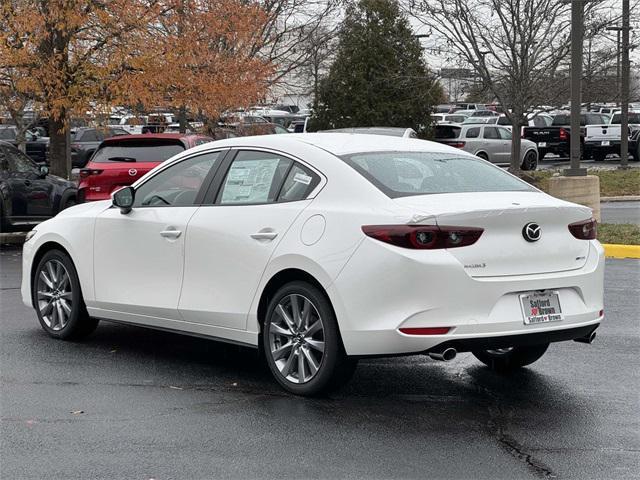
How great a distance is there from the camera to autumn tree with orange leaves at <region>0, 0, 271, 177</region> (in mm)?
19438

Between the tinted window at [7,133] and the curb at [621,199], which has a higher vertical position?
the tinted window at [7,133]

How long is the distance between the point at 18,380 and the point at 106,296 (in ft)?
3.59

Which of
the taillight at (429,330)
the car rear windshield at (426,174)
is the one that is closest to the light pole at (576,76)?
the car rear windshield at (426,174)

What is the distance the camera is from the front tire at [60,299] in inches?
339

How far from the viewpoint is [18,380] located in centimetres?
739

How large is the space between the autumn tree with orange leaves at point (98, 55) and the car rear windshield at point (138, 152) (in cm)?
301

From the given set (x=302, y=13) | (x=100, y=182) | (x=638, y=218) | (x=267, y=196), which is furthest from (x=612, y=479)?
(x=302, y=13)

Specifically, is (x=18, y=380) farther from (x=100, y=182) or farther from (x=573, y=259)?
(x=100, y=182)

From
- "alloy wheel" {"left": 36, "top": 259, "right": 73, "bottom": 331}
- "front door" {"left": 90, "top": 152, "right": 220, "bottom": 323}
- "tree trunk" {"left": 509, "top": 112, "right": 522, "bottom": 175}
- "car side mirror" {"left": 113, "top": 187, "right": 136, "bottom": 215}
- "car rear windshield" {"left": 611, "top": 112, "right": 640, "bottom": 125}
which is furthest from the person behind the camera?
"car rear windshield" {"left": 611, "top": 112, "right": 640, "bottom": 125}

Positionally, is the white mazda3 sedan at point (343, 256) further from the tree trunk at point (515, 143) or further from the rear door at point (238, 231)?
the tree trunk at point (515, 143)

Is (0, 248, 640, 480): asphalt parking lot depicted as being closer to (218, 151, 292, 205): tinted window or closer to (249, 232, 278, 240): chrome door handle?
(249, 232, 278, 240): chrome door handle

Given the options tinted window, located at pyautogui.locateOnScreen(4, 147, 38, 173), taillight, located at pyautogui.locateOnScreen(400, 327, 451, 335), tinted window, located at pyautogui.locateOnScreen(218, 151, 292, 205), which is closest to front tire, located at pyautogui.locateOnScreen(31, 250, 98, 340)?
tinted window, located at pyautogui.locateOnScreen(218, 151, 292, 205)

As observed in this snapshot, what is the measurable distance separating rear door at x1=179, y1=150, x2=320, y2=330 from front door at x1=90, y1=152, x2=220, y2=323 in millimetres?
162

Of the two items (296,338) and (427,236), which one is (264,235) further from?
(427,236)
